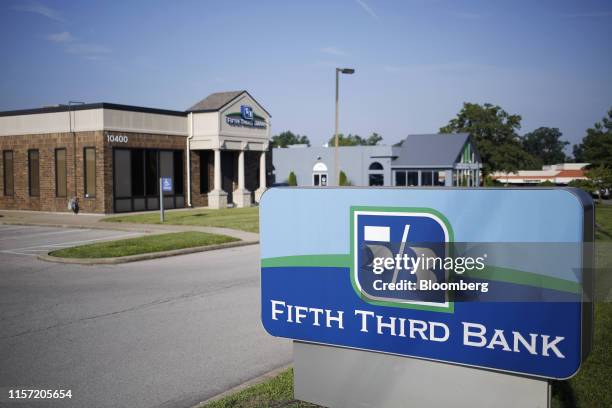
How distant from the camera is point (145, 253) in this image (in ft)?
51.9

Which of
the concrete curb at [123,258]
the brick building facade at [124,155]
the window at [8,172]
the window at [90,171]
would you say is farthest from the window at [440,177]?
the concrete curb at [123,258]

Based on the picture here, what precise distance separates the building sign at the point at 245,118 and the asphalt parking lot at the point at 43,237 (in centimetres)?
1481

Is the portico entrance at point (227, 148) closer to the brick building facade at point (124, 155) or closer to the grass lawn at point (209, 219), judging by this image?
the brick building facade at point (124, 155)

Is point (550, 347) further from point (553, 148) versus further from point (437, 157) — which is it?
point (553, 148)

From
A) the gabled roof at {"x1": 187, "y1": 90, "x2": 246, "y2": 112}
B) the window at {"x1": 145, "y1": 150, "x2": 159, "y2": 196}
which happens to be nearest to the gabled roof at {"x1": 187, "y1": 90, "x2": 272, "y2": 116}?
the gabled roof at {"x1": 187, "y1": 90, "x2": 246, "y2": 112}

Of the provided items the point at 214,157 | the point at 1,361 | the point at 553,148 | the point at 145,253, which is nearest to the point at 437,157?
the point at 214,157

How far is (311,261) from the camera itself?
4.43 metres

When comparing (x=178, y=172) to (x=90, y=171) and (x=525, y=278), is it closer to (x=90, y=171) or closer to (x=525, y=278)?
(x=90, y=171)

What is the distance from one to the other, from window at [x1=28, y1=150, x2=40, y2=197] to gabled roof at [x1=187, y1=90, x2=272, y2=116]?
8.95m

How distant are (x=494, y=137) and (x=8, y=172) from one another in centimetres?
5535

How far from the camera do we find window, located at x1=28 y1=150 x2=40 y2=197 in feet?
107

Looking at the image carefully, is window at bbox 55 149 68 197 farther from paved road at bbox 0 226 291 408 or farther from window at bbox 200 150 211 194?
paved road at bbox 0 226 291 408

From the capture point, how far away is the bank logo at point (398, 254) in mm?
3867

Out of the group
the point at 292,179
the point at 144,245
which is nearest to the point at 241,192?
the point at 292,179
